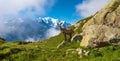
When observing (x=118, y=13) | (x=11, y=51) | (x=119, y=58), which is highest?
(x=118, y=13)

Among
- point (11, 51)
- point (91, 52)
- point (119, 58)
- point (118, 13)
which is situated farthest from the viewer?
point (118, 13)

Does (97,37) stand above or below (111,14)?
below

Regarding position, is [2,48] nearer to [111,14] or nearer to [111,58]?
[111,58]

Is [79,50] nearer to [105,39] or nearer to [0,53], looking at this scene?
[105,39]

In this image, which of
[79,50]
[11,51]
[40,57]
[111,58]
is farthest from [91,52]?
[11,51]

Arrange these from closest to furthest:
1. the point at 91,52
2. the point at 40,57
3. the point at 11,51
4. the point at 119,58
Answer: the point at 119,58 → the point at 91,52 → the point at 40,57 → the point at 11,51

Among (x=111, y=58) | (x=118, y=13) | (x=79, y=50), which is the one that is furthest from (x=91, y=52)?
(x=118, y=13)

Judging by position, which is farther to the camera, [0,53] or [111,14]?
[111,14]

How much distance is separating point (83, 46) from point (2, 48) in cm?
1366

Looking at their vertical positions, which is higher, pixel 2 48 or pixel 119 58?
pixel 2 48

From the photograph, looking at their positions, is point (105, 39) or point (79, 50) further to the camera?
point (105, 39)

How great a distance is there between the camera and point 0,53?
4512 cm

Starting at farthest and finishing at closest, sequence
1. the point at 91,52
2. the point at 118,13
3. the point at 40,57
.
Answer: the point at 118,13 < the point at 40,57 < the point at 91,52

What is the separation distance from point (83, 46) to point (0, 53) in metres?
13.6
